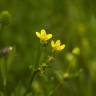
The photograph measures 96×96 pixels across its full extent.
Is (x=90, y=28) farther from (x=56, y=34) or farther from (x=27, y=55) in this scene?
(x=27, y=55)

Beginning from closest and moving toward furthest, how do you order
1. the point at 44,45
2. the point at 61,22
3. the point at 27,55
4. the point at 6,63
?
the point at 44,45 → the point at 6,63 → the point at 27,55 → the point at 61,22

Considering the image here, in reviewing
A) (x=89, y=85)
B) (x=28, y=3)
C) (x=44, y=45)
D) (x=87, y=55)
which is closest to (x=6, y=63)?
(x=44, y=45)

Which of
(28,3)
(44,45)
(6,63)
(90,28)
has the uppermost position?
(28,3)

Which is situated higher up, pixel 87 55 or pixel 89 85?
pixel 87 55

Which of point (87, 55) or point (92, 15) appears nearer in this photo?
point (87, 55)

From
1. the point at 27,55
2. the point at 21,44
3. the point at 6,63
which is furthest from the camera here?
the point at 21,44

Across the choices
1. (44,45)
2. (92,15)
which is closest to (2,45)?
(92,15)
